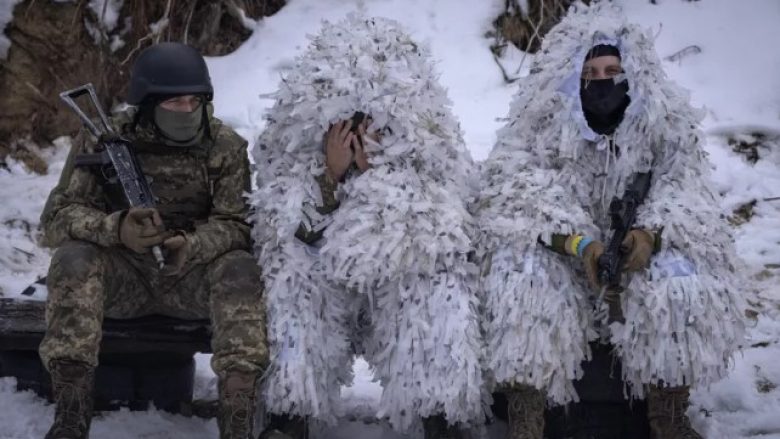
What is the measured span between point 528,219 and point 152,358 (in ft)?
4.53

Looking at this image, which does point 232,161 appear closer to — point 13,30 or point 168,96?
point 168,96

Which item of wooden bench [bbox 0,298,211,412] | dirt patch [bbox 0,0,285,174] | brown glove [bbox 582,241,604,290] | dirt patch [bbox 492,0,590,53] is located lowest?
wooden bench [bbox 0,298,211,412]

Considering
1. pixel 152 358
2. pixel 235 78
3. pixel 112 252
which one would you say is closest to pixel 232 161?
pixel 112 252

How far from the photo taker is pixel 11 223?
4.80 m

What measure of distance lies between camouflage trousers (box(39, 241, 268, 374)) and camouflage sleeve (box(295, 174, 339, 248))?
18cm

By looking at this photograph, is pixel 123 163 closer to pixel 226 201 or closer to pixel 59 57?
pixel 226 201

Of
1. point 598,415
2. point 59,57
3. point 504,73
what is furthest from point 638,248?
point 59,57

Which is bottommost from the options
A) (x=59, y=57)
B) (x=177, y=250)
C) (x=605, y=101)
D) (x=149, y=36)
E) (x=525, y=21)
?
(x=177, y=250)

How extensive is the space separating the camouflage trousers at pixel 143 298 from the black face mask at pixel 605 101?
1.21m

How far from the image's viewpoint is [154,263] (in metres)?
2.88

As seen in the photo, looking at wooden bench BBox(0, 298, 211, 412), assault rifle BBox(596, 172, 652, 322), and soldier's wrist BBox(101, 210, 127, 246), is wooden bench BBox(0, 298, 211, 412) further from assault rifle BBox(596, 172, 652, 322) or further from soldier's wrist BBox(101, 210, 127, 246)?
assault rifle BBox(596, 172, 652, 322)

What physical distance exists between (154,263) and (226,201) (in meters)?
0.30

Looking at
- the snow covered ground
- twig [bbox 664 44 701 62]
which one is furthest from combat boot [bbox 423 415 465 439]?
twig [bbox 664 44 701 62]

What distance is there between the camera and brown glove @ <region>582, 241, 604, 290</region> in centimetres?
267
